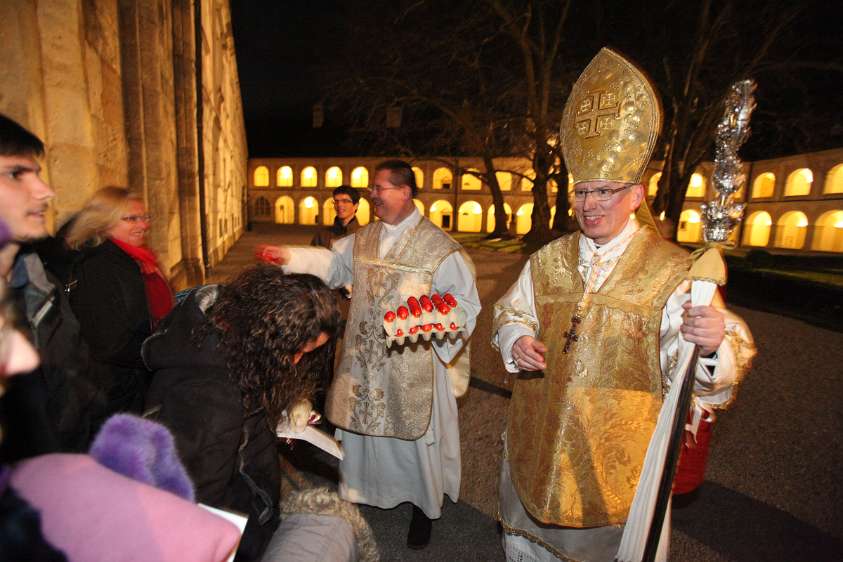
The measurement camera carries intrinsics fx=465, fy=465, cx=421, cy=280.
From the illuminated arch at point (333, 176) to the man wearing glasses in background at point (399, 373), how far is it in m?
47.4

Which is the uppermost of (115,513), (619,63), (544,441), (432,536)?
(619,63)

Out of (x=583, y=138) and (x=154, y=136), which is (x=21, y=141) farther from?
(x=154, y=136)

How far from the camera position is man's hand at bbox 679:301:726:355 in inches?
59.8

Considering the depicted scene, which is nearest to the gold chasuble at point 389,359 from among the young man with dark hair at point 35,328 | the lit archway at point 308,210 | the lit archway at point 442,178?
the young man with dark hair at point 35,328

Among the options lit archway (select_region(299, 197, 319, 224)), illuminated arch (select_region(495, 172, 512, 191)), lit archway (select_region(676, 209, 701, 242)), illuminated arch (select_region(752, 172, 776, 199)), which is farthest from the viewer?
lit archway (select_region(299, 197, 319, 224))

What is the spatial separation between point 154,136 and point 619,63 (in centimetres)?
588

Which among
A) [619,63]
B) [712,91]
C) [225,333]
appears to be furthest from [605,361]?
[712,91]

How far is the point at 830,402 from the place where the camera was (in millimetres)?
5035

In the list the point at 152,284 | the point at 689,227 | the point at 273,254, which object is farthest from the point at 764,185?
the point at 152,284

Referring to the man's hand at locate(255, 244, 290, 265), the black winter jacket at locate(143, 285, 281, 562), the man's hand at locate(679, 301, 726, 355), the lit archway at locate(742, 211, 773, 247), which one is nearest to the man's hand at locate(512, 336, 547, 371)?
the man's hand at locate(679, 301, 726, 355)

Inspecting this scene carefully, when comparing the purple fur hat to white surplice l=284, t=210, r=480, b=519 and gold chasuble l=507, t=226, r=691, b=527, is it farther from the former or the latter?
white surplice l=284, t=210, r=480, b=519

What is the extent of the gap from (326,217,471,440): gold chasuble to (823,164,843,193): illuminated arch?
38572 millimetres

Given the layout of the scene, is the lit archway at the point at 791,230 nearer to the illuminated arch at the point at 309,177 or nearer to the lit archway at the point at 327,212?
the lit archway at the point at 327,212

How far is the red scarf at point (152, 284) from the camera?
106 inches
